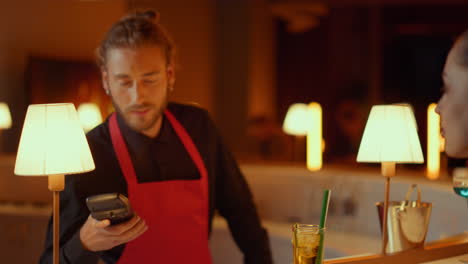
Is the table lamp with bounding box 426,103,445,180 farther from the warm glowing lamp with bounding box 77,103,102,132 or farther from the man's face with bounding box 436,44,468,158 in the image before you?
the warm glowing lamp with bounding box 77,103,102,132

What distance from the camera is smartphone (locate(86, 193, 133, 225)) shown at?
159 cm

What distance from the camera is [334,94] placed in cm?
1070

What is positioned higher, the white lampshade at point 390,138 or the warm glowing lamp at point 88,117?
the white lampshade at point 390,138

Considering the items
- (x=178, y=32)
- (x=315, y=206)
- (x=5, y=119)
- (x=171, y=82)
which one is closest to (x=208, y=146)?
(x=171, y=82)

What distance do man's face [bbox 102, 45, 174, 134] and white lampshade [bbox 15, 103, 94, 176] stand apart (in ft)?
1.44

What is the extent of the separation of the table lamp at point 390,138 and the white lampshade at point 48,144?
2.69 ft

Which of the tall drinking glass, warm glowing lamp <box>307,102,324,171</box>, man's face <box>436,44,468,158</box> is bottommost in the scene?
warm glowing lamp <box>307,102,324,171</box>

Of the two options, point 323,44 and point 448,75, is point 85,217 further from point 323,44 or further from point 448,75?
point 323,44

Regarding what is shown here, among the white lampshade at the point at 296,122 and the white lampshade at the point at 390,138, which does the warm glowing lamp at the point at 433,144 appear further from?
the white lampshade at the point at 390,138

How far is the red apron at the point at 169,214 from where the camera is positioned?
212 cm

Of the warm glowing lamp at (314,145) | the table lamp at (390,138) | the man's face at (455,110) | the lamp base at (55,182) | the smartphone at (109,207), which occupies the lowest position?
the warm glowing lamp at (314,145)

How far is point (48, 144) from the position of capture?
1.57m

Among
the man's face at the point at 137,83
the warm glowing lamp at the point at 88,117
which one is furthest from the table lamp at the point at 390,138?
the warm glowing lamp at the point at 88,117

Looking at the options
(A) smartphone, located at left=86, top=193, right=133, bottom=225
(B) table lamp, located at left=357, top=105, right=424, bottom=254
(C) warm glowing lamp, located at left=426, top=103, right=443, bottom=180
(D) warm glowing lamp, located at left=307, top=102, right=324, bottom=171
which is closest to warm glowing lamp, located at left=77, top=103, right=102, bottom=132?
(D) warm glowing lamp, located at left=307, top=102, right=324, bottom=171
